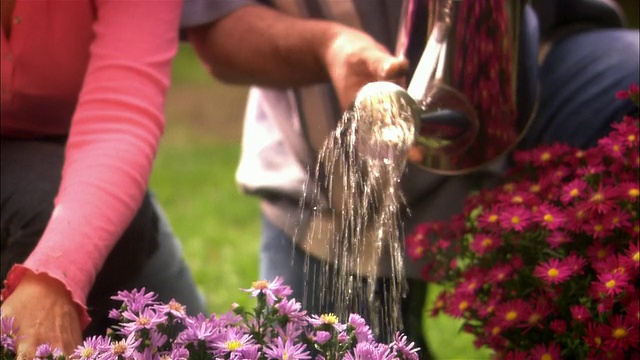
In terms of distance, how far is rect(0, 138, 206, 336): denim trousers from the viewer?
4.91 ft

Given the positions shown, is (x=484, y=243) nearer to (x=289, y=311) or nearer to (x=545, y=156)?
(x=545, y=156)

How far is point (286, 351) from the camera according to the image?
0.98 m

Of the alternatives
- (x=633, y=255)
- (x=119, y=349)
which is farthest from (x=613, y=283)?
(x=119, y=349)

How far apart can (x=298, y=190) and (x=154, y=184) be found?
282 cm

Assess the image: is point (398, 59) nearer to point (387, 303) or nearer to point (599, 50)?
point (387, 303)

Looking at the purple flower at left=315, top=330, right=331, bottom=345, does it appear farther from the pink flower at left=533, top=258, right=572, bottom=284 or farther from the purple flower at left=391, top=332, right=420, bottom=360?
the pink flower at left=533, top=258, right=572, bottom=284

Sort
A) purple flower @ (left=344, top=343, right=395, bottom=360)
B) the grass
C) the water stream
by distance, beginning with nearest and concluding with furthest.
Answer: purple flower @ (left=344, top=343, right=395, bottom=360), the water stream, the grass

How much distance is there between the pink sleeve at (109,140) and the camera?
127 centimetres

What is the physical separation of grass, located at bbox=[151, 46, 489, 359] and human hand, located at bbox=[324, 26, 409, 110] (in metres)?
0.72

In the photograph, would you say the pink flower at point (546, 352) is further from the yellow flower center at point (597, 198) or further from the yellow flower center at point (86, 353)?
the yellow flower center at point (86, 353)

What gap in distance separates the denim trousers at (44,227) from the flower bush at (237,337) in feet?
1.14

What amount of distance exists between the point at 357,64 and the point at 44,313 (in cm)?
50

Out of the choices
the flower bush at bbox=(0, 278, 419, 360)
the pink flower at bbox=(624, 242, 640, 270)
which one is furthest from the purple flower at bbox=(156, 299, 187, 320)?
the pink flower at bbox=(624, 242, 640, 270)

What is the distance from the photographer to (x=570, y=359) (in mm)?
1381
